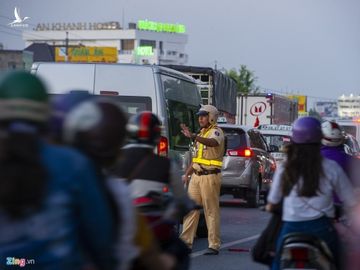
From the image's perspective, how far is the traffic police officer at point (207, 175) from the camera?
1192 centimetres

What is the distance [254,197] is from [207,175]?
9.48 m

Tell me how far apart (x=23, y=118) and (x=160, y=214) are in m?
2.62

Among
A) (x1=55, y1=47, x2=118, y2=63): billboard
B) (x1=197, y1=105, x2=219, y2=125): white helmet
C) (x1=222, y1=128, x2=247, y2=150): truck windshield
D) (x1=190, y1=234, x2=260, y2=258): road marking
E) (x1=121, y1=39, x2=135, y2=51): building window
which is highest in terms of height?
(x1=121, y1=39, x2=135, y2=51): building window

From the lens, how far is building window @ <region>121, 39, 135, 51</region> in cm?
18800

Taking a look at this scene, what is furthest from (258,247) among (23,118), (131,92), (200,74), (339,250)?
(200,74)

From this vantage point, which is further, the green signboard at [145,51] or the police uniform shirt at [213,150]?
the green signboard at [145,51]

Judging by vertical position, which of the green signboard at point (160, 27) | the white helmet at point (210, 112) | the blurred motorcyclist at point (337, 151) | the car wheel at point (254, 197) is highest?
the green signboard at point (160, 27)

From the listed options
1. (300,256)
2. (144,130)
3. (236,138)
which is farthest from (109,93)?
(236,138)

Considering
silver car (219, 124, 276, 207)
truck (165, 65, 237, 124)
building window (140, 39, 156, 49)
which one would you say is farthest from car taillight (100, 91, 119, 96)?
building window (140, 39, 156, 49)

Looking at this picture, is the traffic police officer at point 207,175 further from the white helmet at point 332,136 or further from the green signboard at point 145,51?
the green signboard at point 145,51

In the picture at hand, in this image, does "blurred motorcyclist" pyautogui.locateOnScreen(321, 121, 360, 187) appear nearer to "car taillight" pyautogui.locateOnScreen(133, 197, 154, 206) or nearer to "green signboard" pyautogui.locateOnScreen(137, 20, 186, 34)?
"car taillight" pyautogui.locateOnScreen(133, 197, 154, 206)

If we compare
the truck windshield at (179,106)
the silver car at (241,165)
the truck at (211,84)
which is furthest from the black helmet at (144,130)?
the truck at (211,84)

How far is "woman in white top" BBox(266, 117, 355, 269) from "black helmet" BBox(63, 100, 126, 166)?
315 centimetres

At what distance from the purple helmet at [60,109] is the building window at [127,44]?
184 m
